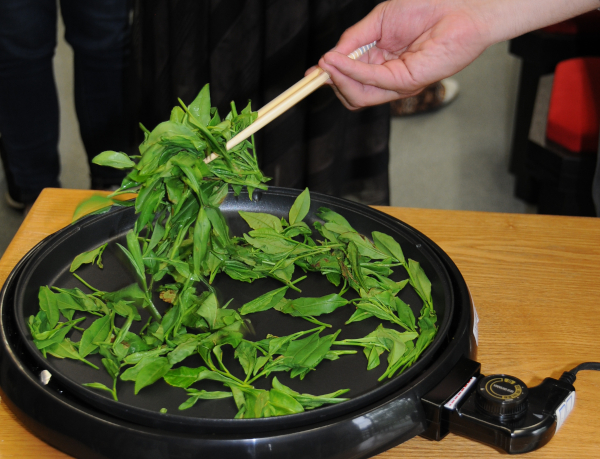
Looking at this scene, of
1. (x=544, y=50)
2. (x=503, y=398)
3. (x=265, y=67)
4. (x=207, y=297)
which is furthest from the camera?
(x=544, y=50)

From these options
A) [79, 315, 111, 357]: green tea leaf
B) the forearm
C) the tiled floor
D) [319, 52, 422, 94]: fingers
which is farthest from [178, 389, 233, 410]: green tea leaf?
the tiled floor

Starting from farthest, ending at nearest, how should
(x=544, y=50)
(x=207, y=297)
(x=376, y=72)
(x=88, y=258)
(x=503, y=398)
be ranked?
(x=544, y=50)
(x=376, y=72)
(x=88, y=258)
(x=207, y=297)
(x=503, y=398)

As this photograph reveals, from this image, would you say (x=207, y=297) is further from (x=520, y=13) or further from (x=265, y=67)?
(x=265, y=67)

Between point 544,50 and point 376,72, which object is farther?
point 544,50

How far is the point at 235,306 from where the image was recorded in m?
0.71

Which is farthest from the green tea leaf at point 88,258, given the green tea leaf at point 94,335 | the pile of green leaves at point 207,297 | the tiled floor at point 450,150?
the tiled floor at point 450,150

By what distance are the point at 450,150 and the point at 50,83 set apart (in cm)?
158

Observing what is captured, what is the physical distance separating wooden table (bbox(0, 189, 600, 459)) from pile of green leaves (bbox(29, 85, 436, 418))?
0.30 ft

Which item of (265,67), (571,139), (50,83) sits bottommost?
(571,139)

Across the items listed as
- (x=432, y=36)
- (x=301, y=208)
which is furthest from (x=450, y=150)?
(x=301, y=208)

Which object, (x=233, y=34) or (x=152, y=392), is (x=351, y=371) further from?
(x=233, y=34)

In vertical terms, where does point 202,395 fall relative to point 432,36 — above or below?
below

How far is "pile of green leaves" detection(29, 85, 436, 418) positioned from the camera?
1.97 feet

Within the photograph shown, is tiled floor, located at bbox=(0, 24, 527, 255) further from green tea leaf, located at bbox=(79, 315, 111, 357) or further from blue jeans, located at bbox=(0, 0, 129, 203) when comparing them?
green tea leaf, located at bbox=(79, 315, 111, 357)
